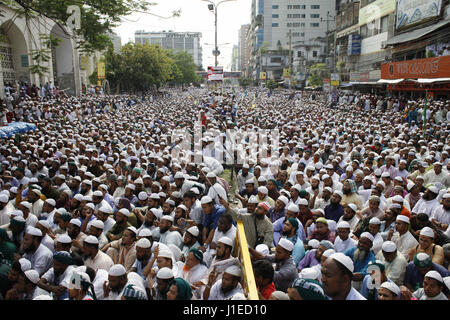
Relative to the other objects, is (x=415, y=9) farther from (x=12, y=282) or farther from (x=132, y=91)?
(x=12, y=282)

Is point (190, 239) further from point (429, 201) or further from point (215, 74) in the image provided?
point (215, 74)

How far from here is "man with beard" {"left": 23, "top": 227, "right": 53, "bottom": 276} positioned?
12.8 ft

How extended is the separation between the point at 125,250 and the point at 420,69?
59.3 ft

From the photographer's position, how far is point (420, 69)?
17656 millimetres

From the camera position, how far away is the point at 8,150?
884cm

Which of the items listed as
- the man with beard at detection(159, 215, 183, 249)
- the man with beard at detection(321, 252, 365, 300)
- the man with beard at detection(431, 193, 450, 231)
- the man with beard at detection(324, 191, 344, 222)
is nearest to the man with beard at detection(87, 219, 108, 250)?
the man with beard at detection(159, 215, 183, 249)

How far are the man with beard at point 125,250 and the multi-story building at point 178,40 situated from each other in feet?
429

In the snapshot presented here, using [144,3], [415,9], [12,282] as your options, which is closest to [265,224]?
[12,282]

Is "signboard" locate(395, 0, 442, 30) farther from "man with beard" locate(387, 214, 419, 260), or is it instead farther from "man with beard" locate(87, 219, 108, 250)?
"man with beard" locate(87, 219, 108, 250)

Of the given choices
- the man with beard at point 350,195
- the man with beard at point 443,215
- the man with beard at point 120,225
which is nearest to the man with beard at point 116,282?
the man with beard at point 120,225

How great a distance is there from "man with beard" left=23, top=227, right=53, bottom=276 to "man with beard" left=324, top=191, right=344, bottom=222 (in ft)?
12.0

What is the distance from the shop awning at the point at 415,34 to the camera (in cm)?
2035

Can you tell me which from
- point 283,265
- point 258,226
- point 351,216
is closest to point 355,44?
point 351,216
